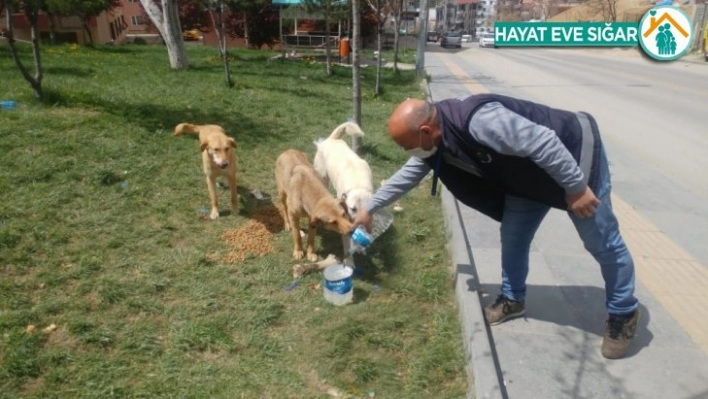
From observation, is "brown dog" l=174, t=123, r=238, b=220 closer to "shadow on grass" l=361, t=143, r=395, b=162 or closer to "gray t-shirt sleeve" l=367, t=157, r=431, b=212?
"gray t-shirt sleeve" l=367, t=157, r=431, b=212

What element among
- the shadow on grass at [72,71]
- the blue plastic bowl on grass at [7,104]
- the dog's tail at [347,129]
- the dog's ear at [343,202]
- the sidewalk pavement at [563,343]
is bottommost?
the sidewalk pavement at [563,343]

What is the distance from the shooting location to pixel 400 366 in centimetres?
329

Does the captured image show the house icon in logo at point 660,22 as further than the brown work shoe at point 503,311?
Yes

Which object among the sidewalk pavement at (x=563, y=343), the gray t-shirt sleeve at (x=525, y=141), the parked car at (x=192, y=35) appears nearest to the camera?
the gray t-shirt sleeve at (x=525, y=141)

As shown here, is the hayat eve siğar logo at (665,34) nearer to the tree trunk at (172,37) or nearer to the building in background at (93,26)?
the tree trunk at (172,37)

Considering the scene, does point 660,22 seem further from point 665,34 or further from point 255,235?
point 255,235

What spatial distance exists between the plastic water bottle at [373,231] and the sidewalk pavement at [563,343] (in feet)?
2.56

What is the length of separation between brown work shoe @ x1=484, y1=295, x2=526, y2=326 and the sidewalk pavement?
5cm

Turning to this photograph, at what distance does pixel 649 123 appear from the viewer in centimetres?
1088

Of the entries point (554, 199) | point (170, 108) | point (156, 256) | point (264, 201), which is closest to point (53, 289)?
point (156, 256)

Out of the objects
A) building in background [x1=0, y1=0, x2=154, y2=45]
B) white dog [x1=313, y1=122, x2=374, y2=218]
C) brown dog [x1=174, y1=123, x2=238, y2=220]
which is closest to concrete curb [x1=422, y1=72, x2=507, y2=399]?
white dog [x1=313, y1=122, x2=374, y2=218]

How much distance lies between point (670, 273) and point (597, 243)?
1.99 m

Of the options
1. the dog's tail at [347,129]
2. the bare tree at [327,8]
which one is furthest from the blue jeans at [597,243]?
the bare tree at [327,8]

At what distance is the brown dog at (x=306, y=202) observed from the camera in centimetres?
399
